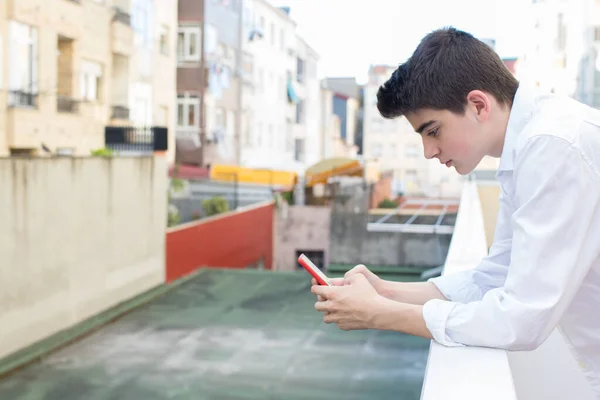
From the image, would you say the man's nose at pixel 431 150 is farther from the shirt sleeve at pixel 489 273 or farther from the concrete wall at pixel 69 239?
the concrete wall at pixel 69 239

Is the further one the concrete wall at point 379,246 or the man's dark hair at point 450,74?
the concrete wall at point 379,246

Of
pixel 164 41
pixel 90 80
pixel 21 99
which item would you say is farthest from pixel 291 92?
pixel 21 99

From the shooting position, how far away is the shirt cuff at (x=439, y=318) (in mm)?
1409

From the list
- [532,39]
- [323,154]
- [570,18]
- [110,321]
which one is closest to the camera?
[110,321]

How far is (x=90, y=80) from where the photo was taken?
12.5 metres

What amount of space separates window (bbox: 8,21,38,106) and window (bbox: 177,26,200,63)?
1069cm

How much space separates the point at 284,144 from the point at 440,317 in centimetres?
2911

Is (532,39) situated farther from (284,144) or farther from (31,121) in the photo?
(31,121)

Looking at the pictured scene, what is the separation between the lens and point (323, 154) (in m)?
36.1

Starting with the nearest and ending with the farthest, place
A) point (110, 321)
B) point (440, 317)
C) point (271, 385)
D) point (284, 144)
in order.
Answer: point (440, 317)
point (271, 385)
point (110, 321)
point (284, 144)

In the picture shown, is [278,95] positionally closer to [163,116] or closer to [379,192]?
[379,192]

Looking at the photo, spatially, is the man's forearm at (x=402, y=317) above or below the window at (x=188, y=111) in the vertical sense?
below

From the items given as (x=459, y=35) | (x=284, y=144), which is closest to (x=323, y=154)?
(x=284, y=144)

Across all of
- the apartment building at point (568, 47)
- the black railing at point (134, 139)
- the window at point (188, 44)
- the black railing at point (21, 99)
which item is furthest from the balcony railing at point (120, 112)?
the apartment building at point (568, 47)
